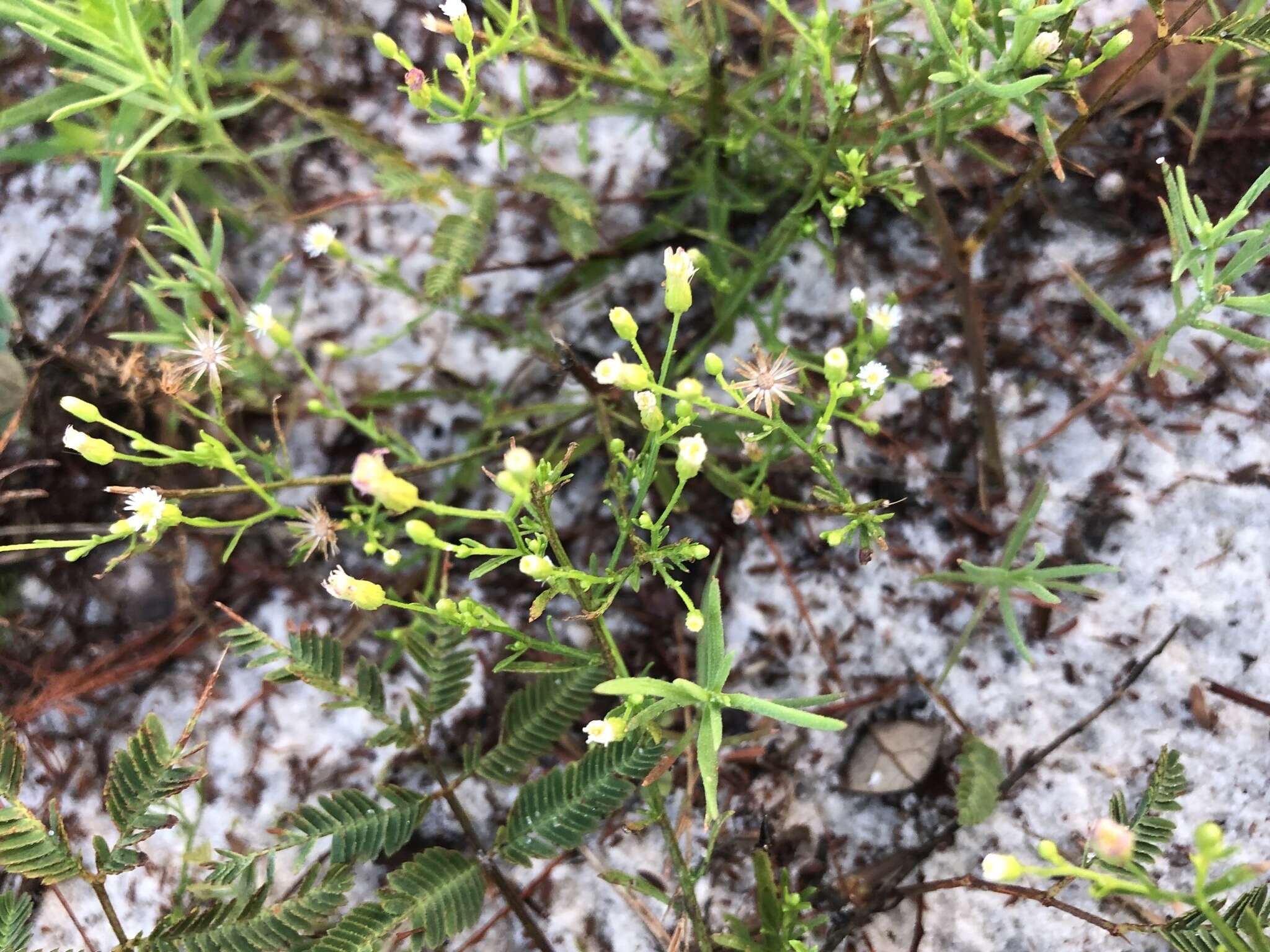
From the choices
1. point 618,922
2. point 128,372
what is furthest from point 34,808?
point 618,922

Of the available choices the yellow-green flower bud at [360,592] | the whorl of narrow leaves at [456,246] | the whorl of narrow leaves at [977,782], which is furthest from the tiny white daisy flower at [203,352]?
the whorl of narrow leaves at [977,782]

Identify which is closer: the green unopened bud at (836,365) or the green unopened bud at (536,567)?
the green unopened bud at (536,567)

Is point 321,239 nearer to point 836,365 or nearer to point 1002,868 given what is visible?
point 836,365

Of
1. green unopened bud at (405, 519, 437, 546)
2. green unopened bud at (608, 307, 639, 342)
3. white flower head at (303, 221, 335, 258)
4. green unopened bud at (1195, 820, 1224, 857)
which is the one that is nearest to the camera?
green unopened bud at (1195, 820, 1224, 857)

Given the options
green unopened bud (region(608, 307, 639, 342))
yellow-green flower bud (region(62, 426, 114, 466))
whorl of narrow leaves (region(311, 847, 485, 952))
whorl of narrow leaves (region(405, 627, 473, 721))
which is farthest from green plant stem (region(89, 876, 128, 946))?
green unopened bud (region(608, 307, 639, 342))

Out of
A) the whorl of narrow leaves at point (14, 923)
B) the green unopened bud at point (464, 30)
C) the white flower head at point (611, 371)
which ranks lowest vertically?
the whorl of narrow leaves at point (14, 923)

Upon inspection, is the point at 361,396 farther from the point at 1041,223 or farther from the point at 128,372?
the point at 1041,223

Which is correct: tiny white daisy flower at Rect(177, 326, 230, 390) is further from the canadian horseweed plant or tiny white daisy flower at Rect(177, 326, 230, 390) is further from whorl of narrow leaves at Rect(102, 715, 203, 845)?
whorl of narrow leaves at Rect(102, 715, 203, 845)

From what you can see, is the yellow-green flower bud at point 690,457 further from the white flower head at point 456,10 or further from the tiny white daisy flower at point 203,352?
the tiny white daisy flower at point 203,352
